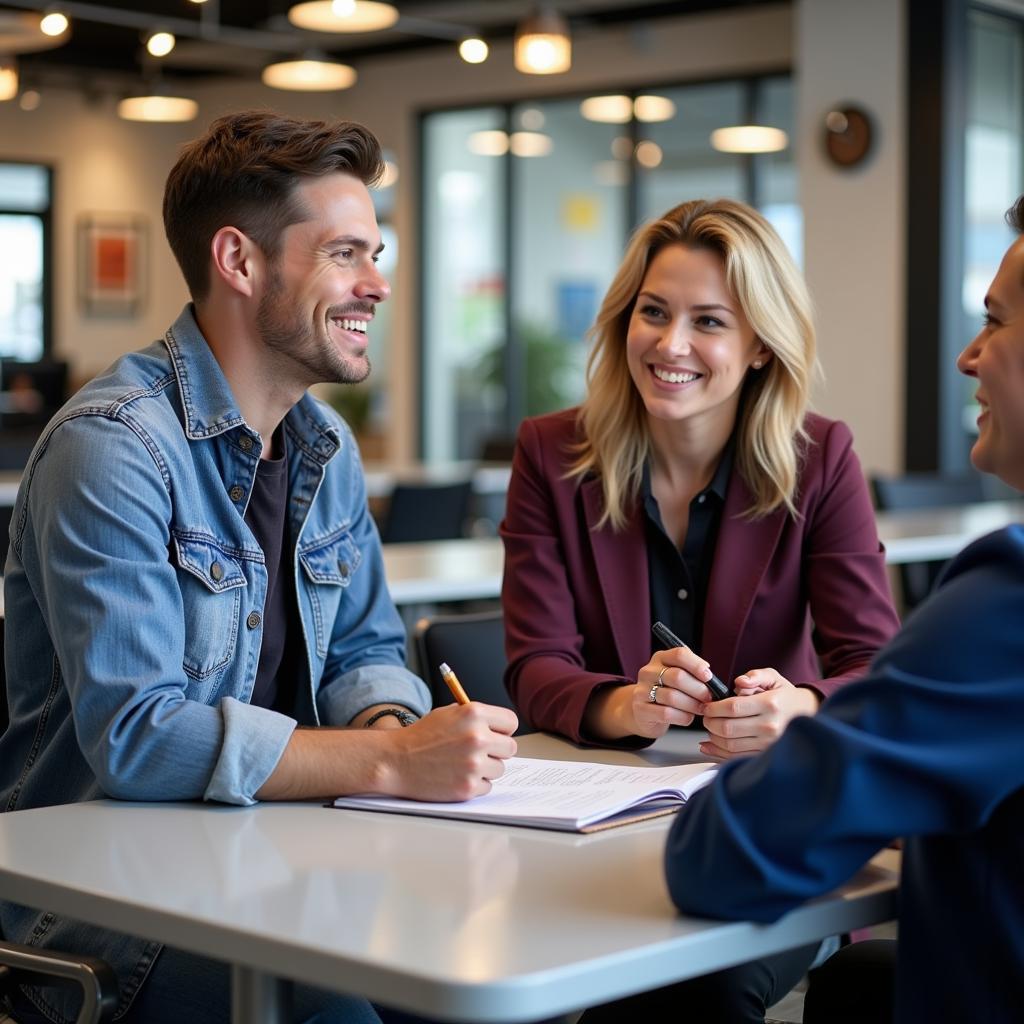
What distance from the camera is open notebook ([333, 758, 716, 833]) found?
1.44 meters

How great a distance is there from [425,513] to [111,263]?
787 centimetres

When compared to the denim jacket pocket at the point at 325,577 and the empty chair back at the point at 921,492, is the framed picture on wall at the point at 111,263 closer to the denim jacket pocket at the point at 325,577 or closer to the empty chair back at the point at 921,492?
the empty chair back at the point at 921,492

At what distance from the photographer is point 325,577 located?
6.51ft

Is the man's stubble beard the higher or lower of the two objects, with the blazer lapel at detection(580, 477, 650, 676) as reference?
higher

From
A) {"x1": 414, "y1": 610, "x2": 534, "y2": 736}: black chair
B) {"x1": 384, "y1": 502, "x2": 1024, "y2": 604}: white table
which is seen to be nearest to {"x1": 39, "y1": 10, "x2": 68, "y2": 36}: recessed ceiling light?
{"x1": 384, "y1": 502, "x2": 1024, "y2": 604}: white table

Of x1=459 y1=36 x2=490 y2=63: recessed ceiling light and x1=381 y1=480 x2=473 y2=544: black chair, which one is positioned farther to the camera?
x1=381 y1=480 x2=473 y2=544: black chair

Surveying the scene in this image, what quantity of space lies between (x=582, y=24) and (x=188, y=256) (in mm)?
8026

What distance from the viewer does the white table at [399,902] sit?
1.03 m

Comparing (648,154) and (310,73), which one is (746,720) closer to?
(310,73)

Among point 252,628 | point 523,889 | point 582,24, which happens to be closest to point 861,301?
point 582,24

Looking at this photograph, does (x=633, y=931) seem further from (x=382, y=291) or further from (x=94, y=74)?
(x=94, y=74)

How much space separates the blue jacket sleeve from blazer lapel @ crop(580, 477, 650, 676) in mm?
1075

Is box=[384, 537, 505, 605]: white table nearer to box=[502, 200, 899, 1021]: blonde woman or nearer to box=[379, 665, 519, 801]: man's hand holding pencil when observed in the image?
box=[502, 200, 899, 1021]: blonde woman

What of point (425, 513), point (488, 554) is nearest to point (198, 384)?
point (488, 554)
